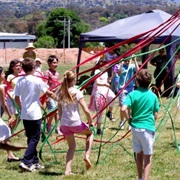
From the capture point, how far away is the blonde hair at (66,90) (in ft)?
20.5

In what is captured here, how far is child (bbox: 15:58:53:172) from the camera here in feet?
22.0

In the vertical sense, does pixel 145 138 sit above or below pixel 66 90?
below

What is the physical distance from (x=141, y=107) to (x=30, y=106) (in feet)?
5.07

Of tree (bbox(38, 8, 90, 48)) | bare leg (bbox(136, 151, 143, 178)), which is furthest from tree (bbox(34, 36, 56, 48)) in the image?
bare leg (bbox(136, 151, 143, 178))

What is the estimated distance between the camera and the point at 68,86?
6336mm

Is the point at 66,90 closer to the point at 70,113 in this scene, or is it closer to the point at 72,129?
the point at 70,113

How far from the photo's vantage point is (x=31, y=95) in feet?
22.1

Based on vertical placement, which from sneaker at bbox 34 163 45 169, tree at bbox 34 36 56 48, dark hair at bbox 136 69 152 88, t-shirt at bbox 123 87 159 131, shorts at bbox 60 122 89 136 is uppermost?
dark hair at bbox 136 69 152 88

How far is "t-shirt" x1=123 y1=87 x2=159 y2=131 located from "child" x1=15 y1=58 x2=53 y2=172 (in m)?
1.26

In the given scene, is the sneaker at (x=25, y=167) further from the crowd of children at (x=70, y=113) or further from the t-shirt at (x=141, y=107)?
the t-shirt at (x=141, y=107)

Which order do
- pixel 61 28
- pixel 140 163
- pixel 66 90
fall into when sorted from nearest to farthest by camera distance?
pixel 140 163
pixel 66 90
pixel 61 28

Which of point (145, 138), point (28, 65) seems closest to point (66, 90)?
point (28, 65)

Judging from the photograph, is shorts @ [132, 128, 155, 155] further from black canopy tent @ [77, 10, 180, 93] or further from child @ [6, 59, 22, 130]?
black canopy tent @ [77, 10, 180, 93]

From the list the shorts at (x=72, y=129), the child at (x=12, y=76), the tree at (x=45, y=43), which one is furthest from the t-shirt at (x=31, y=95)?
the tree at (x=45, y=43)
